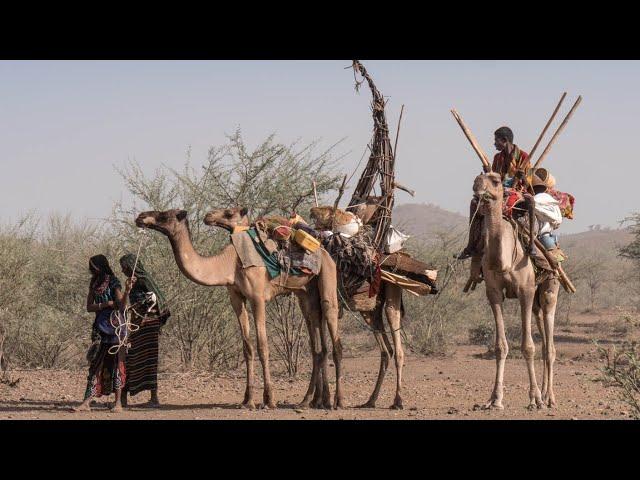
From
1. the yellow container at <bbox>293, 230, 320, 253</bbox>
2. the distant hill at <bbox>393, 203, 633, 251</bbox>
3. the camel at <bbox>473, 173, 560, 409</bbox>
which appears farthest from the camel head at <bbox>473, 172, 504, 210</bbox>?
the distant hill at <bbox>393, 203, 633, 251</bbox>

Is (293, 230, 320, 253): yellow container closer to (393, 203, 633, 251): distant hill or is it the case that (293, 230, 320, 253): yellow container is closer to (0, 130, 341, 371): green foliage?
(0, 130, 341, 371): green foliage

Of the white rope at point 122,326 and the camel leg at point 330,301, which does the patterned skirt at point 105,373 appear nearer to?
the white rope at point 122,326

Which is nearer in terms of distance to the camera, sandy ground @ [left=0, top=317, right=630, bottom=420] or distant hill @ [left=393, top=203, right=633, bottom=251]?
sandy ground @ [left=0, top=317, right=630, bottom=420]

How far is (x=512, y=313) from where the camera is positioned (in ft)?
94.5

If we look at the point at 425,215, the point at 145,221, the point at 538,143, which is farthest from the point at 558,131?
the point at 425,215

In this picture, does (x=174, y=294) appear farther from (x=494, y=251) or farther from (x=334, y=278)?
(x=494, y=251)

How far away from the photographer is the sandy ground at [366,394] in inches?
472

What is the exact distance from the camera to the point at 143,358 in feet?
42.4

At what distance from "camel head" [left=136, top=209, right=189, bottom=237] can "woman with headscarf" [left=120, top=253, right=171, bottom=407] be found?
940 mm

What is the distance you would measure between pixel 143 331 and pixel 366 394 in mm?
3811

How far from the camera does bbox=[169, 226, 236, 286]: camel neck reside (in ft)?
39.5

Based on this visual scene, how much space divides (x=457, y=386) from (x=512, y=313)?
12783 mm

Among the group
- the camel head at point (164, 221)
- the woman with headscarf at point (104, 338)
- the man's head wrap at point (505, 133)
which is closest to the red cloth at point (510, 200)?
the man's head wrap at point (505, 133)
